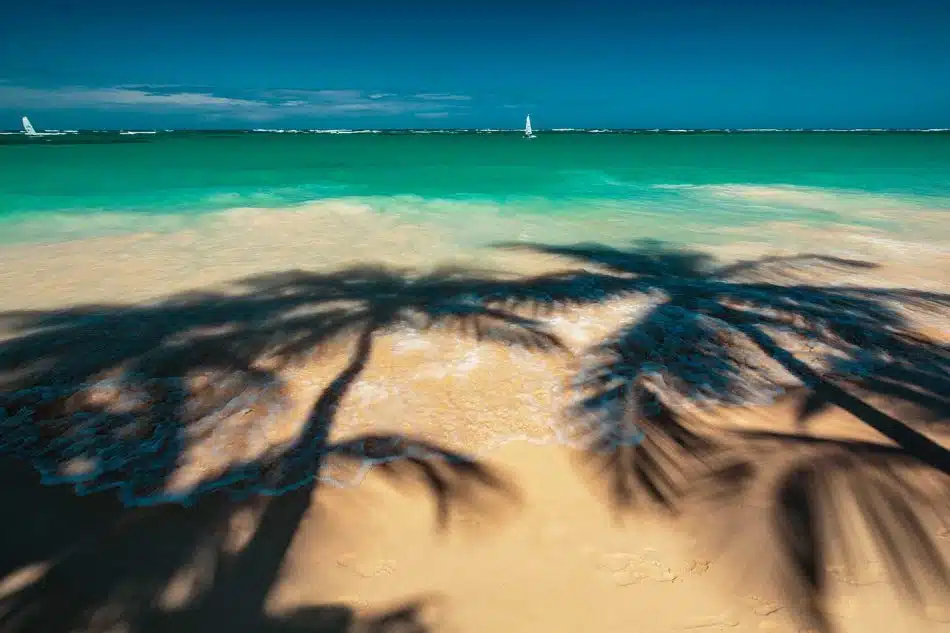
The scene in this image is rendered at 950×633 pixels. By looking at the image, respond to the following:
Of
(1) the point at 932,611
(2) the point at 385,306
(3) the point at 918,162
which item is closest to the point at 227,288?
(2) the point at 385,306

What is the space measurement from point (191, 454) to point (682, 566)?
300 cm

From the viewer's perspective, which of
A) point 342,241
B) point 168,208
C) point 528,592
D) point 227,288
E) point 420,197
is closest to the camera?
point 528,592

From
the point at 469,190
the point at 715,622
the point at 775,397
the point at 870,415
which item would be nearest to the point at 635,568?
the point at 715,622

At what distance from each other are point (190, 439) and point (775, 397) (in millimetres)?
4362

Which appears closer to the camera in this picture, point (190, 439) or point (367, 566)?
point (367, 566)

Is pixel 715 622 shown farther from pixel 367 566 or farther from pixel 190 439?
pixel 190 439

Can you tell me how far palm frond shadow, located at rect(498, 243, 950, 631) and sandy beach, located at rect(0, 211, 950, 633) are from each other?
0.07 feet

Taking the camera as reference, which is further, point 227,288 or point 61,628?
point 227,288

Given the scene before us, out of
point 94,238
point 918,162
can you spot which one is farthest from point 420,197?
point 918,162

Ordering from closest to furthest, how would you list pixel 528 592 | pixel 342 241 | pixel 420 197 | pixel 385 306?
pixel 528 592
pixel 385 306
pixel 342 241
pixel 420 197

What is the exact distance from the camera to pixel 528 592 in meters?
2.48

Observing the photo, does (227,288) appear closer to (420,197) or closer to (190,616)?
(190,616)

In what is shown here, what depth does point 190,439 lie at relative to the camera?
11.8 feet

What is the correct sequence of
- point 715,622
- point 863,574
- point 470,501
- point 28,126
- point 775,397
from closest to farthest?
1. point 715,622
2. point 863,574
3. point 470,501
4. point 775,397
5. point 28,126
